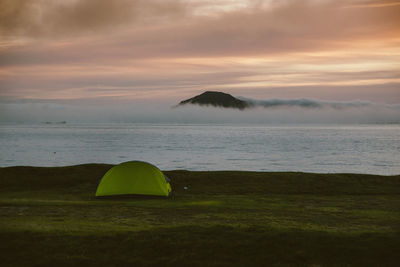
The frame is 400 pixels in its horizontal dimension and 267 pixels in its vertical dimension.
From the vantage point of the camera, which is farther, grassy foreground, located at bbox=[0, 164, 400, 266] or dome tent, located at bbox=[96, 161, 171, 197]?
dome tent, located at bbox=[96, 161, 171, 197]

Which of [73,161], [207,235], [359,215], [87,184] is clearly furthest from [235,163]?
[207,235]

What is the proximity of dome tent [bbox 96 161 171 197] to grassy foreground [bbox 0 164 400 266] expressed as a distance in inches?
46.2

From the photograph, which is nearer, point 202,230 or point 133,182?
point 202,230

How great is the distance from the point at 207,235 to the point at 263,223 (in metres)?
3.23

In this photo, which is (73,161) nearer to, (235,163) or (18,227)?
(235,163)

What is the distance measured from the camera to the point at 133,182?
2580 cm

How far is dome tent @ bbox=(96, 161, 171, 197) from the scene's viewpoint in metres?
25.6

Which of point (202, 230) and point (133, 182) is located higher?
point (133, 182)

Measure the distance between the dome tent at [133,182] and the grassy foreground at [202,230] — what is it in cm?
117

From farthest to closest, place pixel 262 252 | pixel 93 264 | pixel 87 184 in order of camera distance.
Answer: pixel 87 184
pixel 262 252
pixel 93 264

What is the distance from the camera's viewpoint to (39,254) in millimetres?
12469

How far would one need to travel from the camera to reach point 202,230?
15.1m

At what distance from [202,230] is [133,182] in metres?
11.7

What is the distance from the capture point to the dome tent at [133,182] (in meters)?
25.6
